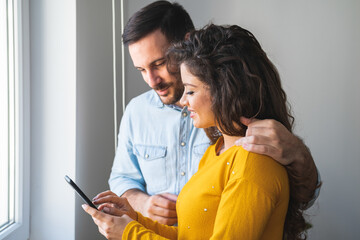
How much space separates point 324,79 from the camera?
1.74 metres

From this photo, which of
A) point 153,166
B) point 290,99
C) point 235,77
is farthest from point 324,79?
point 235,77

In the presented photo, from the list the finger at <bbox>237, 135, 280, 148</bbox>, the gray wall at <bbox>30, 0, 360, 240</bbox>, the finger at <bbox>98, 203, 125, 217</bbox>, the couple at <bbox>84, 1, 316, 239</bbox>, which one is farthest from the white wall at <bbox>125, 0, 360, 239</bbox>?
the finger at <bbox>98, 203, 125, 217</bbox>

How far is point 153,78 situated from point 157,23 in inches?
7.8

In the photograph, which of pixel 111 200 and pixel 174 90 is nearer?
pixel 111 200

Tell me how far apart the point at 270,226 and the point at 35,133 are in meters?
0.96

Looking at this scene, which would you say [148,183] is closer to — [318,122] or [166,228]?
[166,228]

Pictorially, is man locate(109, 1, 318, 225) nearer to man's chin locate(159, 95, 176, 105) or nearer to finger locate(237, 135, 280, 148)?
man's chin locate(159, 95, 176, 105)

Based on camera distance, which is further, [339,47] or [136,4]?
[136,4]

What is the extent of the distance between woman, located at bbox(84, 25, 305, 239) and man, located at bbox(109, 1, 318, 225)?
0.94ft

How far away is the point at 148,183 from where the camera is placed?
1326 mm

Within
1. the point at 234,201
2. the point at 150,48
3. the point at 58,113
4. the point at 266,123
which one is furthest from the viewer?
the point at 58,113

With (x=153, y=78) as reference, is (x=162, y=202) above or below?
below

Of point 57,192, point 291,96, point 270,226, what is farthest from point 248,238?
point 291,96

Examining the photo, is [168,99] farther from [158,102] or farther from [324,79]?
[324,79]
